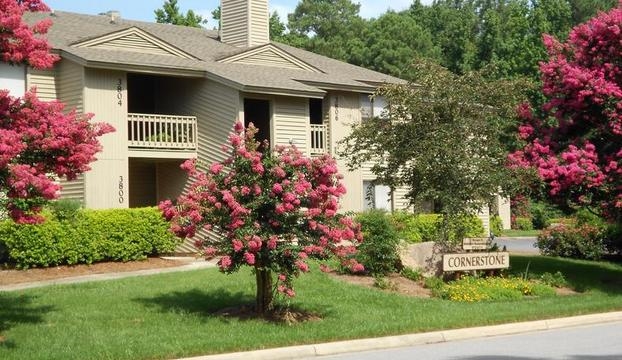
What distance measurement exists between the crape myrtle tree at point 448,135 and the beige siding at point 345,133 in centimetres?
930

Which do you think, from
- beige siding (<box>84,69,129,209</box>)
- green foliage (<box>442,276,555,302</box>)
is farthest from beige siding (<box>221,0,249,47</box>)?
green foliage (<box>442,276,555,302</box>)

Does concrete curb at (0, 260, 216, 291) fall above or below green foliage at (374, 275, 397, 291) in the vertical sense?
above

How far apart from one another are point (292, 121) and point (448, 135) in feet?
30.0

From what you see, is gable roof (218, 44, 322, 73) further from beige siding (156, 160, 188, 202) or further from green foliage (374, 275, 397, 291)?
green foliage (374, 275, 397, 291)

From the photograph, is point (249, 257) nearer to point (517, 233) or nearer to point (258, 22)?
point (258, 22)

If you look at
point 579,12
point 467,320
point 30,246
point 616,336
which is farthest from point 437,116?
point 579,12

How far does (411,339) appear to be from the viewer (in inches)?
549

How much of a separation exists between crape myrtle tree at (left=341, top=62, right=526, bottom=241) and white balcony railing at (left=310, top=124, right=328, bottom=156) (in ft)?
30.7

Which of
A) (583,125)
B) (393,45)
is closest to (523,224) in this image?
(393,45)

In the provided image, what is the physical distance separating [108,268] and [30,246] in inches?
74.2

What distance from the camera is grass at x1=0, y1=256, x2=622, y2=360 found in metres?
12.6

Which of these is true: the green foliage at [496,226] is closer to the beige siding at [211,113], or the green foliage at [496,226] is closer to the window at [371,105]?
the window at [371,105]

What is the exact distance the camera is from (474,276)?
19984 mm

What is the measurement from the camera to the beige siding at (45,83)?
2530cm
